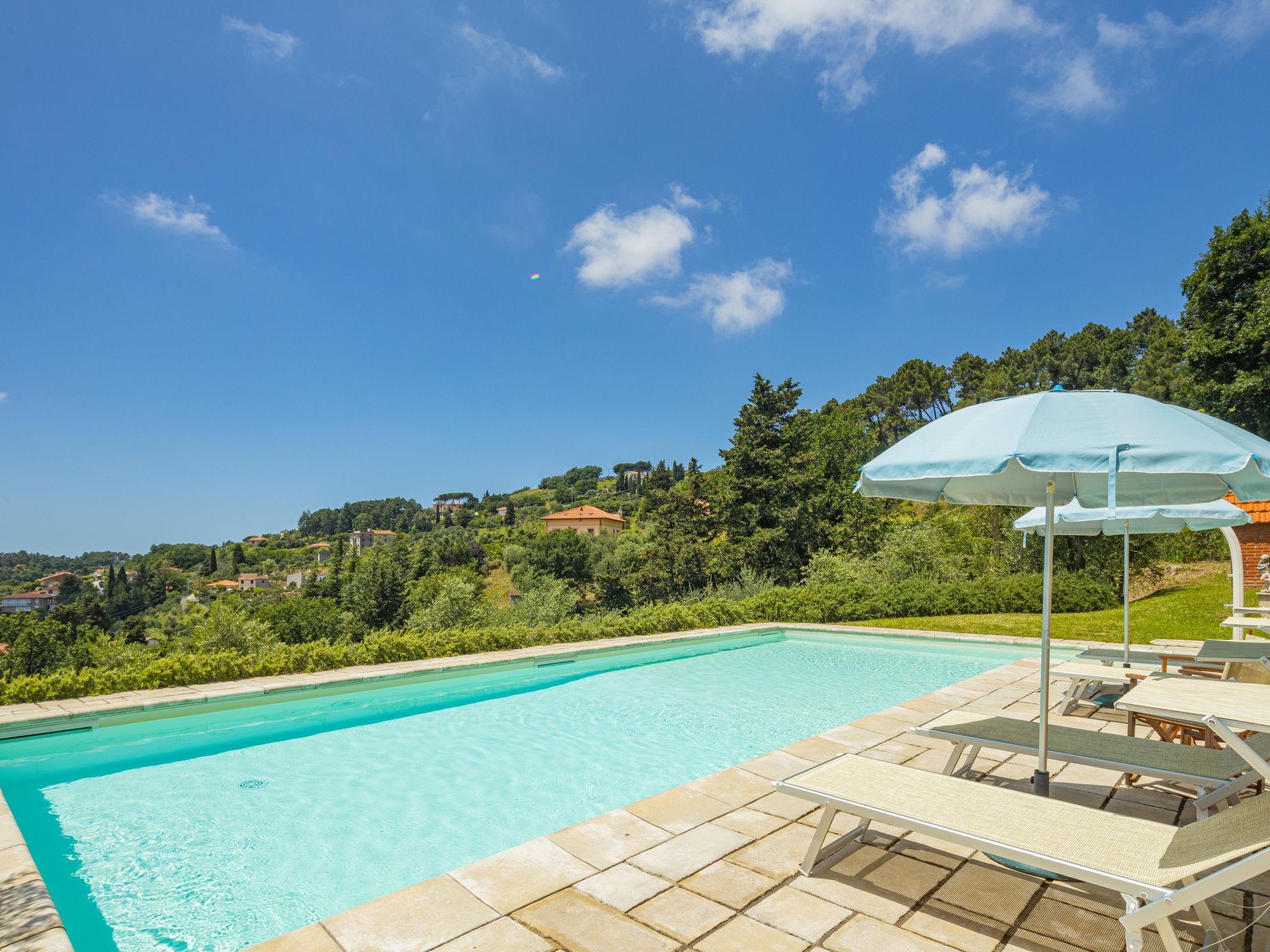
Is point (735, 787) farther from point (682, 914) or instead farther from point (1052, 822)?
point (1052, 822)

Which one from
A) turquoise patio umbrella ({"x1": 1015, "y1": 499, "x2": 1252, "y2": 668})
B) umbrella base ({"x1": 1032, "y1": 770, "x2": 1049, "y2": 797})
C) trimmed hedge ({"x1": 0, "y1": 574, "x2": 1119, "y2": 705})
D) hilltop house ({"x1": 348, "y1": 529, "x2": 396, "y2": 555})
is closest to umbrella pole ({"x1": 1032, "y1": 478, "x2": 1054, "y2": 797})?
umbrella base ({"x1": 1032, "y1": 770, "x2": 1049, "y2": 797})

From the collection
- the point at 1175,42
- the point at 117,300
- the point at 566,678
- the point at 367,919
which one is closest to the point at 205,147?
the point at 117,300

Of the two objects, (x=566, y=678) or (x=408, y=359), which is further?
(x=408, y=359)

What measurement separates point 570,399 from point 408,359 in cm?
910

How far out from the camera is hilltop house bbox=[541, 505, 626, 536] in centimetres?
7162

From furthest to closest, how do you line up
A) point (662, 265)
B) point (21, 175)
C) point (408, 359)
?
point (408, 359) → point (662, 265) → point (21, 175)

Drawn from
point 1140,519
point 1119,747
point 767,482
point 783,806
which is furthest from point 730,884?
point 767,482

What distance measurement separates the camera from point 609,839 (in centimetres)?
312

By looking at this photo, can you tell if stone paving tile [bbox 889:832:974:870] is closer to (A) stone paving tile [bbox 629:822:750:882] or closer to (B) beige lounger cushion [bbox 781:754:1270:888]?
(B) beige lounger cushion [bbox 781:754:1270:888]

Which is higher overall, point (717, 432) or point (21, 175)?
point (21, 175)

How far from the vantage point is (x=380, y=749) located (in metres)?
6.21

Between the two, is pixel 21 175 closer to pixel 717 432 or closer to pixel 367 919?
pixel 367 919

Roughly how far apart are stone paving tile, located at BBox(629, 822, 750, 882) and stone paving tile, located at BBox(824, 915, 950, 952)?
0.68 metres

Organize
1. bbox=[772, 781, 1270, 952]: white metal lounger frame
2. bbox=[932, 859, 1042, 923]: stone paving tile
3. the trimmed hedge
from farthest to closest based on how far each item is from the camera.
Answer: the trimmed hedge, bbox=[932, 859, 1042, 923]: stone paving tile, bbox=[772, 781, 1270, 952]: white metal lounger frame
